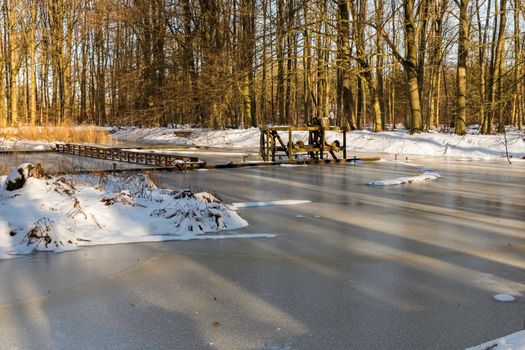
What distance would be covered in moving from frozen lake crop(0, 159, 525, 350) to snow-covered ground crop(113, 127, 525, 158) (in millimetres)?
13248

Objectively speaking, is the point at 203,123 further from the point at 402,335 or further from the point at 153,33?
the point at 402,335

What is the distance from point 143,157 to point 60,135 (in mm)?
11618

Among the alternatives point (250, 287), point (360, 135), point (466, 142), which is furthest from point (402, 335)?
point (360, 135)

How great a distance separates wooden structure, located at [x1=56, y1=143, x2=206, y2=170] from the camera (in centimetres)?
1484

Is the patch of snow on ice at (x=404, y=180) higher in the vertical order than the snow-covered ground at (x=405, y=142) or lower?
lower

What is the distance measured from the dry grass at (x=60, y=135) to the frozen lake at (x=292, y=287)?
20.9 metres

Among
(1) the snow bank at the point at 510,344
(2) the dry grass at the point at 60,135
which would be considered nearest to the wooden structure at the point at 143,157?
(2) the dry grass at the point at 60,135

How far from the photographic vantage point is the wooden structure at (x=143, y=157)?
584 inches

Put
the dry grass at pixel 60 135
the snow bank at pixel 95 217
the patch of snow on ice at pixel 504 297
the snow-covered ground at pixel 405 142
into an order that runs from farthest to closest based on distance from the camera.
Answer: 1. the dry grass at pixel 60 135
2. the snow-covered ground at pixel 405 142
3. the snow bank at pixel 95 217
4. the patch of snow on ice at pixel 504 297

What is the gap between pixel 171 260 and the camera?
203 inches

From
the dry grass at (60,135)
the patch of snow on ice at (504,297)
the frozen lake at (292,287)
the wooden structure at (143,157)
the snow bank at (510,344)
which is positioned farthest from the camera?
the dry grass at (60,135)

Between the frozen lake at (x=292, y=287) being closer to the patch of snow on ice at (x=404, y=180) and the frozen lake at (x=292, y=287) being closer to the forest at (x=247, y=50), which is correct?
the patch of snow on ice at (x=404, y=180)

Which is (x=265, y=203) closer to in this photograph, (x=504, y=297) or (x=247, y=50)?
(x=504, y=297)

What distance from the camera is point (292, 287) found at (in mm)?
4270
